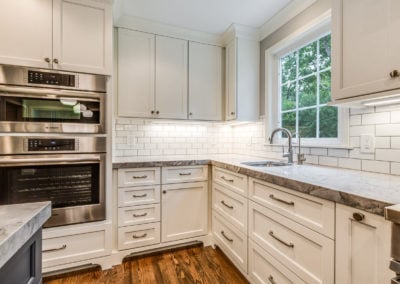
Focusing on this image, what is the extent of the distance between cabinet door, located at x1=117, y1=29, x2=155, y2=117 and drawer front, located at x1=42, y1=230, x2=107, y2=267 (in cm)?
115

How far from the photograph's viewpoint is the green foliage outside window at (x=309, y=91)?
1836 mm

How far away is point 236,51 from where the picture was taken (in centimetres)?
246

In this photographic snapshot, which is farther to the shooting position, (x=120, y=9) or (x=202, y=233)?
(x=202, y=233)

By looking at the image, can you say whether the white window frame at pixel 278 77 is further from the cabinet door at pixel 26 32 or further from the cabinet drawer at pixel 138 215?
the cabinet door at pixel 26 32

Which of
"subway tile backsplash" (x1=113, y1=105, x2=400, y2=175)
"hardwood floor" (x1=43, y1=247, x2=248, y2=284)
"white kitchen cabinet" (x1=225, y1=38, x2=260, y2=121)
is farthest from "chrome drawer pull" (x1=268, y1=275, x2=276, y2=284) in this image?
"white kitchen cabinet" (x1=225, y1=38, x2=260, y2=121)

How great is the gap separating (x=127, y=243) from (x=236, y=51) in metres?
2.22

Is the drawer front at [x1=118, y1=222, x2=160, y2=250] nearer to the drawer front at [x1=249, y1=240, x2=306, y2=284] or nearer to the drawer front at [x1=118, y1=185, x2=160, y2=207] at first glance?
the drawer front at [x1=118, y1=185, x2=160, y2=207]

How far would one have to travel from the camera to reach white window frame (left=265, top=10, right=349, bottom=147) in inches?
66.0

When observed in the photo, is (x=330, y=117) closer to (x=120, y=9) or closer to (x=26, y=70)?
(x=120, y=9)

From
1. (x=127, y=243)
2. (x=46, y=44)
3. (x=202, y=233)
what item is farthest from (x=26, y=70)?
(x=202, y=233)

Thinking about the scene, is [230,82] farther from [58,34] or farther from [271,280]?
[271,280]

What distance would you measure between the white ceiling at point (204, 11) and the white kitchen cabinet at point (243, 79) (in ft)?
0.77

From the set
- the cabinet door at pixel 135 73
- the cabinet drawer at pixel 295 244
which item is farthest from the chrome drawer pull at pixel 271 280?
the cabinet door at pixel 135 73

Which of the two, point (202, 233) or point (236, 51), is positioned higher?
point (236, 51)
